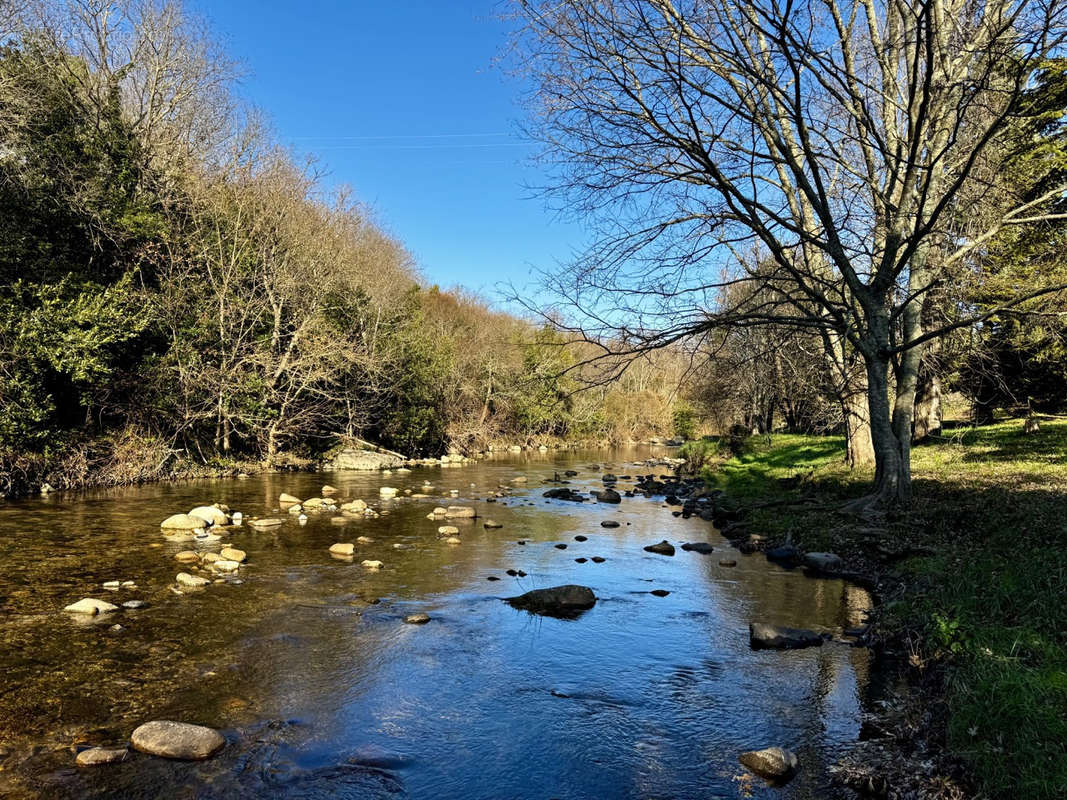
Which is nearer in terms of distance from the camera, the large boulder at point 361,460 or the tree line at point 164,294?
the tree line at point 164,294

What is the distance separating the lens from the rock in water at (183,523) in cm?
1271

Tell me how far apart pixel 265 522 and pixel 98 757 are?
9653 mm

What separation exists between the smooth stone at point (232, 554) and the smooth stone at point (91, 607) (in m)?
2.55

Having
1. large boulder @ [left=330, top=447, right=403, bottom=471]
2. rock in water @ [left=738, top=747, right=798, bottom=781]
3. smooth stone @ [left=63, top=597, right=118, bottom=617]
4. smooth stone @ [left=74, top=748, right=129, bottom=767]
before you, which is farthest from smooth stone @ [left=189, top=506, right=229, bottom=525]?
large boulder @ [left=330, top=447, right=403, bottom=471]

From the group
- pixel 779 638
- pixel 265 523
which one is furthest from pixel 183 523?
pixel 779 638

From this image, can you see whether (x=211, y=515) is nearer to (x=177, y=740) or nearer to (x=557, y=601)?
(x=557, y=601)

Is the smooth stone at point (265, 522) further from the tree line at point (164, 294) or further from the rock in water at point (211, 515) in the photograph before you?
the tree line at point (164, 294)

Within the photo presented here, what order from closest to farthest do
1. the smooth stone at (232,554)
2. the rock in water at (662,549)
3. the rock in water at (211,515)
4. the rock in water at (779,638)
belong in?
1. the rock in water at (779,638)
2. the smooth stone at (232,554)
3. the rock in water at (662,549)
4. the rock in water at (211,515)

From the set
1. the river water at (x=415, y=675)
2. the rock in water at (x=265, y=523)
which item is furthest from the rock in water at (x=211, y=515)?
the river water at (x=415, y=675)

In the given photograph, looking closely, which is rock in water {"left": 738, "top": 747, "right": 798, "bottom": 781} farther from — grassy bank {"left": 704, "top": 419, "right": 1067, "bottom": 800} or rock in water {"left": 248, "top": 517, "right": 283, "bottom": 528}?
rock in water {"left": 248, "top": 517, "right": 283, "bottom": 528}

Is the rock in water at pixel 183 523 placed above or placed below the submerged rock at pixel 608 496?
above

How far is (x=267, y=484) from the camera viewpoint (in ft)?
69.1

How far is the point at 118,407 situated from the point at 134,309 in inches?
116

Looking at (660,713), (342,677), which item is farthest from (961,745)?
(342,677)
